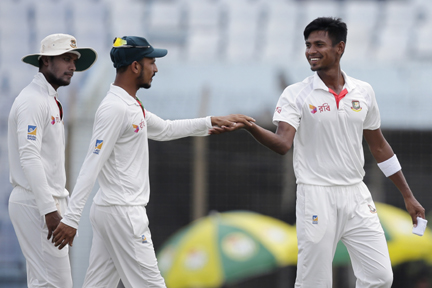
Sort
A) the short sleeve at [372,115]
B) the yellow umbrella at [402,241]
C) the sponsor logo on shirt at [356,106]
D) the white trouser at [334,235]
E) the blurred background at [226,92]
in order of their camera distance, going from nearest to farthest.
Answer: the white trouser at [334,235] < the sponsor logo on shirt at [356,106] < the short sleeve at [372,115] < the yellow umbrella at [402,241] < the blurred background at [226,92]

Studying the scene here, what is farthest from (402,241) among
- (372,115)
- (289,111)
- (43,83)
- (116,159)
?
(43,83)

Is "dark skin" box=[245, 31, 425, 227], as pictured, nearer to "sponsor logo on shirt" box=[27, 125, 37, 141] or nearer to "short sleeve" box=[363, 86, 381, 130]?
"short sleeve" box=[363, 86, 381, 130]

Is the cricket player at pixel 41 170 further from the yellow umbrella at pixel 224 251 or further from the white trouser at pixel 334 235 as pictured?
the yellow umbrella at pixel 224 251

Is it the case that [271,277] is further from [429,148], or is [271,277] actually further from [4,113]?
[4,113]

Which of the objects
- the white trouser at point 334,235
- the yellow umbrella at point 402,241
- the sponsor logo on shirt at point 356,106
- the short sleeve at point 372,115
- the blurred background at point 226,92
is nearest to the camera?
the white trouser at point 334,235

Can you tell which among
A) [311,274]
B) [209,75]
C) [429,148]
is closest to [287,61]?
[209,75]

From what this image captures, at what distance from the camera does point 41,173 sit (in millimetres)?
3574

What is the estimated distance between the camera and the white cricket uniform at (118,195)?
11.1 feet

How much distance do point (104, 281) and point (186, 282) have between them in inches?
157

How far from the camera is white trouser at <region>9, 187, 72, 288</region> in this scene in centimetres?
370

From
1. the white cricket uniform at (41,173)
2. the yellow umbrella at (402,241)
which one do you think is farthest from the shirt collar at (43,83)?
the yellow umbrella at (402,241)

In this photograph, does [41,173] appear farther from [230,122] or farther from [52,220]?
[230,122]

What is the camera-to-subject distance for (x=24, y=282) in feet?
28.5

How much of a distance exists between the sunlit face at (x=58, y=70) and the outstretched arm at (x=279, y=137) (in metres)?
1.28
